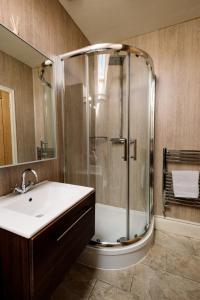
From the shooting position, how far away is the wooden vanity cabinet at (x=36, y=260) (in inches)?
24.8

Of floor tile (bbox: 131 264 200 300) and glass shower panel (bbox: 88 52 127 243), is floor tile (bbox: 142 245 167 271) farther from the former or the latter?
glass shower panel (bbox: 88 52 127 243)

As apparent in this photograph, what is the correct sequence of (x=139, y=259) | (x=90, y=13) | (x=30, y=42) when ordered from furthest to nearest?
(x=90, y=13), (x=139, y=259), (x=30, y=42)

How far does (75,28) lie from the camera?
175 cm

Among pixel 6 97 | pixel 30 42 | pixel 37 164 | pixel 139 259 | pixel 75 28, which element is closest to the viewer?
pixel 6 97

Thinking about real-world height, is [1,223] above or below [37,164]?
below

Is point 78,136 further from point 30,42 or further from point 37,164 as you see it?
point 30,42

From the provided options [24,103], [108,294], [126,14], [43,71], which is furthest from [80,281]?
[126,14]

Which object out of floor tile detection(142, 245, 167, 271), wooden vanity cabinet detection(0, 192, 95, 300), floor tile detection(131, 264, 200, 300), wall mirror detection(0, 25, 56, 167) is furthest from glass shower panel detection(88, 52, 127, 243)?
wooden vanity cabinet detection(0, 192, 95, 300)

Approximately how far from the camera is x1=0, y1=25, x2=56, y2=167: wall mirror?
1.01 meters

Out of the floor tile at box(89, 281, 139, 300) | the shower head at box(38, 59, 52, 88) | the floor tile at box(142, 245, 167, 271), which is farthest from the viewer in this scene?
the floor tile at box(142, 245, 167, 271)

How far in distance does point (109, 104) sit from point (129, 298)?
1877mm

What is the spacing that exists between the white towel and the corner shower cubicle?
0.29 metres

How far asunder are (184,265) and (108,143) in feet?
4.85

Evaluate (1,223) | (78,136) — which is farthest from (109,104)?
(1,223)
